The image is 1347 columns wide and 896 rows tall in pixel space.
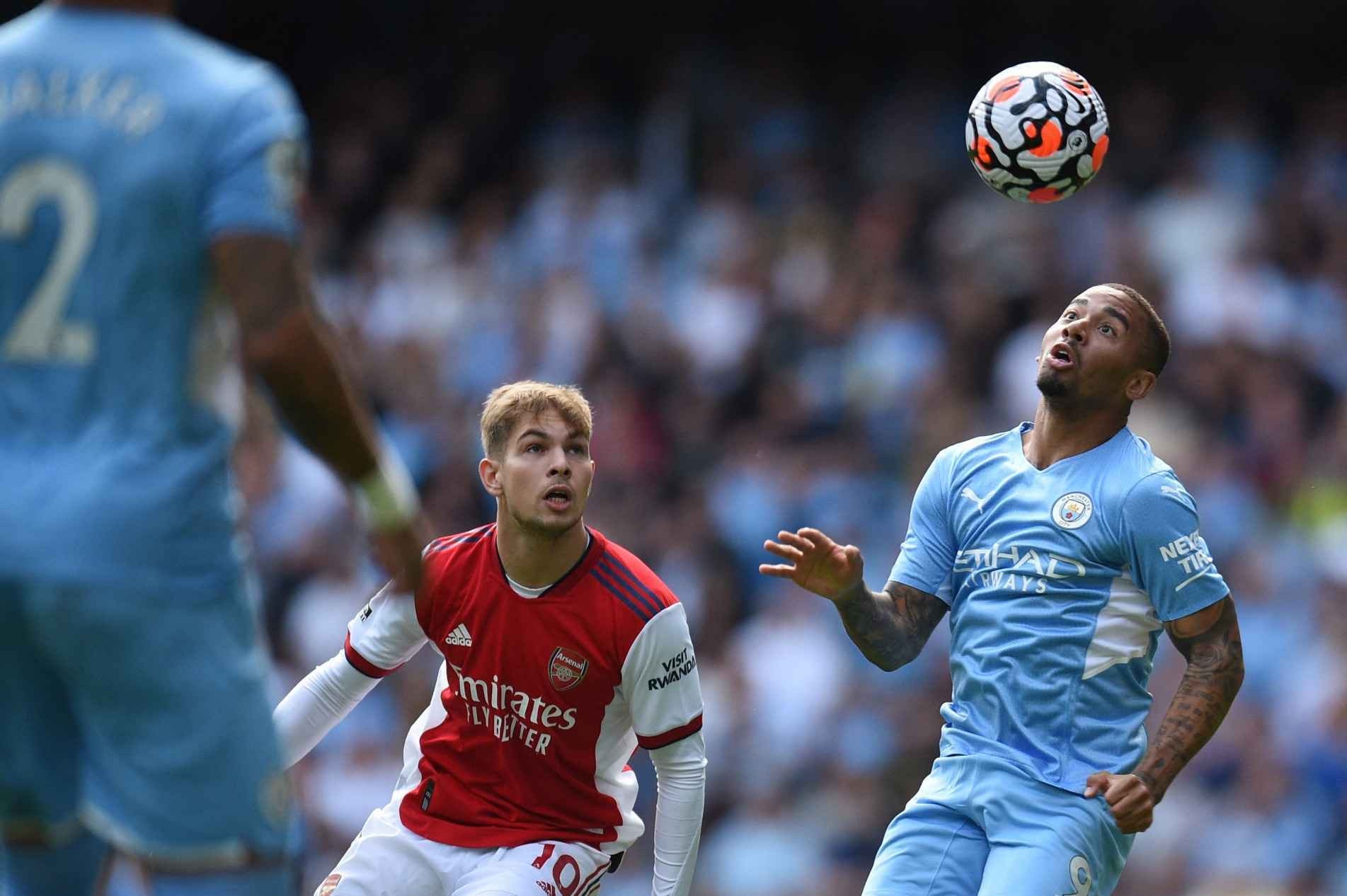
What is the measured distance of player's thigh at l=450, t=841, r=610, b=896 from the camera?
5.43 m

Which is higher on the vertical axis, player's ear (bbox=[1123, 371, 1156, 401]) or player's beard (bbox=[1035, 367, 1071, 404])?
player's ear (bbox=[1123, 371, 1156, 401])

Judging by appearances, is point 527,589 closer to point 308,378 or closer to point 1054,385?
point 1054,385

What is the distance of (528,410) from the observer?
5.86 meters

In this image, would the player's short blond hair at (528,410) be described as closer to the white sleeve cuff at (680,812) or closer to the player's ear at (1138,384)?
the white sleeve cuff at (680,812)

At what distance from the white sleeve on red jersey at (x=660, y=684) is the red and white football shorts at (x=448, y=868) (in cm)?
43

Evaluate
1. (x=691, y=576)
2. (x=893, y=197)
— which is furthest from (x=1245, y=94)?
(x=691, y=576)

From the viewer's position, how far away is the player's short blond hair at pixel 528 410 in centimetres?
587

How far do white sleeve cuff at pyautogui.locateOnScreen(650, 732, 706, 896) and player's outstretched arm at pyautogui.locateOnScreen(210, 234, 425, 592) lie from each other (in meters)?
2.14

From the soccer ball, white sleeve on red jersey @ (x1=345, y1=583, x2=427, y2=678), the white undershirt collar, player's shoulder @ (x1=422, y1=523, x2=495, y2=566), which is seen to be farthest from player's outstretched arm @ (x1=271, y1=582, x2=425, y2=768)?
the soccer ball

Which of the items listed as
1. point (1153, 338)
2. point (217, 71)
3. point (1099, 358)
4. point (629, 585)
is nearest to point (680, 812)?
point (629, 585)

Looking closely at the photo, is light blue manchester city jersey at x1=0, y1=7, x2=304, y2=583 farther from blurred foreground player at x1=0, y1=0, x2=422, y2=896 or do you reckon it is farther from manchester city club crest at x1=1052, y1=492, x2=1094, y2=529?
manchester city club crest at x1=1052, y1=492, x2=1094, y2=529

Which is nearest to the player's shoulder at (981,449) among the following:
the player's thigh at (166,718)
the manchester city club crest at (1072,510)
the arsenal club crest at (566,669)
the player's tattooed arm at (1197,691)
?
the manchester city club crest at (1072,510)

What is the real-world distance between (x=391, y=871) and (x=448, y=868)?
0.18 metres

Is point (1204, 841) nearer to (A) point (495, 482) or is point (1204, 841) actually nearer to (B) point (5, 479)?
(A) point (495, 482)
